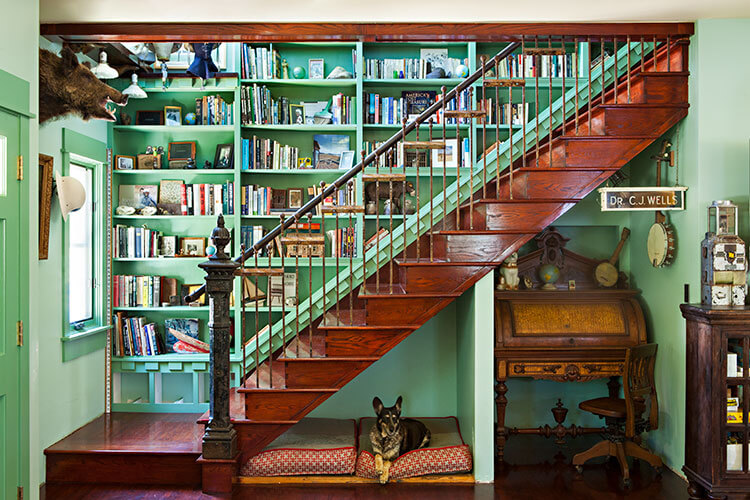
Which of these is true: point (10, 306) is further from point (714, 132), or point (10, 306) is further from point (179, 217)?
point (714, 132)

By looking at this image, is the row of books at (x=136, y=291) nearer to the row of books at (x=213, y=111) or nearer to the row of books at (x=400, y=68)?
the row of books at (x=213, y=111)

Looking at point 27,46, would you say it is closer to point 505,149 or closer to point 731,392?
point 505,149

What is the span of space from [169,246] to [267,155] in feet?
3.86

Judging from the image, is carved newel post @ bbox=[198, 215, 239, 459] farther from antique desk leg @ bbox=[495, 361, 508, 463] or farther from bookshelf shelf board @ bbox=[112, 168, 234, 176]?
antique desk leg @ bbox=[495, 361, 508, 463]

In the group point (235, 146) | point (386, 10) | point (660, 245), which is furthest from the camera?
point (235, 146)

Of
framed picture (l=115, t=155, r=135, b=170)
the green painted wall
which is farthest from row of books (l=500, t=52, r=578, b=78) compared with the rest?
framed picture (l=115, t=155, r=135, b=170)

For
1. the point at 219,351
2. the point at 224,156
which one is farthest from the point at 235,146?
the point at 219,351

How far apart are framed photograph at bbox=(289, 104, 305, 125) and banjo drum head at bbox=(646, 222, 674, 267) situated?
2.92 m

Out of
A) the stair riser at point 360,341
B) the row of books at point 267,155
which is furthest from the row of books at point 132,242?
the stair riser at point 360,341

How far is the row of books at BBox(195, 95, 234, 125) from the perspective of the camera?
551 centimetres

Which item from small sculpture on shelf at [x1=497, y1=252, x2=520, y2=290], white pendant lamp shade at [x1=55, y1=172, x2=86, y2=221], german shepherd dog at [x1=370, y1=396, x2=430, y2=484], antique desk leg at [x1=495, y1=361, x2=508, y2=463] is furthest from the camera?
small sculpture on shelf at [x1=497, y1=252, x2=520, y2=290]

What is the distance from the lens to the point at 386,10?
405cm

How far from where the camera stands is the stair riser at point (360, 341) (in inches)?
169

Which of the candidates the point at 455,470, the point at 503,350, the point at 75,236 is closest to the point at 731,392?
the point at 503,350
